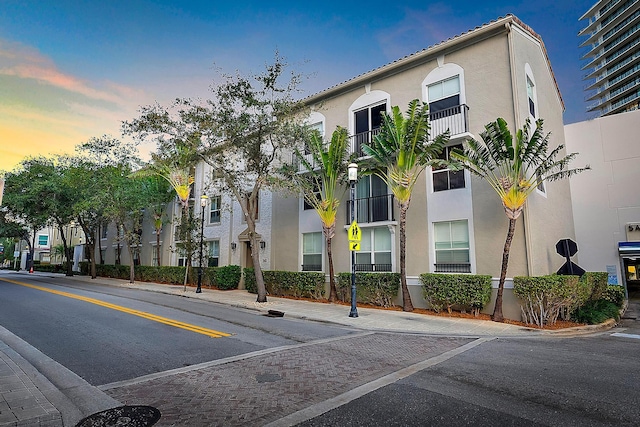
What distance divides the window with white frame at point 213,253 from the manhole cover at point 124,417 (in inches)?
774

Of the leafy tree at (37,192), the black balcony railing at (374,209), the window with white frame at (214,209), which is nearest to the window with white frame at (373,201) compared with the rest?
the black balcony railing at (374,209)

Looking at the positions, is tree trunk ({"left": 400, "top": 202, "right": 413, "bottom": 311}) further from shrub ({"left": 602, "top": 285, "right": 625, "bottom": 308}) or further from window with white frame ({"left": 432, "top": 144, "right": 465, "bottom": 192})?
shrub ({"left": 602, "top": 285, "right": 625, "bottom": 308})

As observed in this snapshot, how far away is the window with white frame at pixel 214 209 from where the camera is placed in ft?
80.1

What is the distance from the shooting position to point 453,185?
1399 cm

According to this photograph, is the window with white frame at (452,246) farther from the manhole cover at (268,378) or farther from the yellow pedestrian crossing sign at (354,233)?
the manhole cover at (268,378)

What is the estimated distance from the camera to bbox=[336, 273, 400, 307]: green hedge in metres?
14.2

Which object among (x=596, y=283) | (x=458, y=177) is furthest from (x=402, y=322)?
(x=596, y=283)

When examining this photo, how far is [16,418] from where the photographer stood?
4016 mm

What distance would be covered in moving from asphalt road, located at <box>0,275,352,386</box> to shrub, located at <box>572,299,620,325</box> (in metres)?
7.72

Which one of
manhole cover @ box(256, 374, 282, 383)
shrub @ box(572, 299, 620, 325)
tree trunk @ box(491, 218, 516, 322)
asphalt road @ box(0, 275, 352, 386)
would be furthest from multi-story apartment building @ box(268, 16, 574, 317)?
manhole cover @ box(256, 374, 282, 383)

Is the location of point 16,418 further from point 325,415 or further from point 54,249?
point 54,249

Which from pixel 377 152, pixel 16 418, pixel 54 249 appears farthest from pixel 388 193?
pixel 54 249

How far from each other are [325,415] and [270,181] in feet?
40.1

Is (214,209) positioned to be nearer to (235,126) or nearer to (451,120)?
(235,126)
